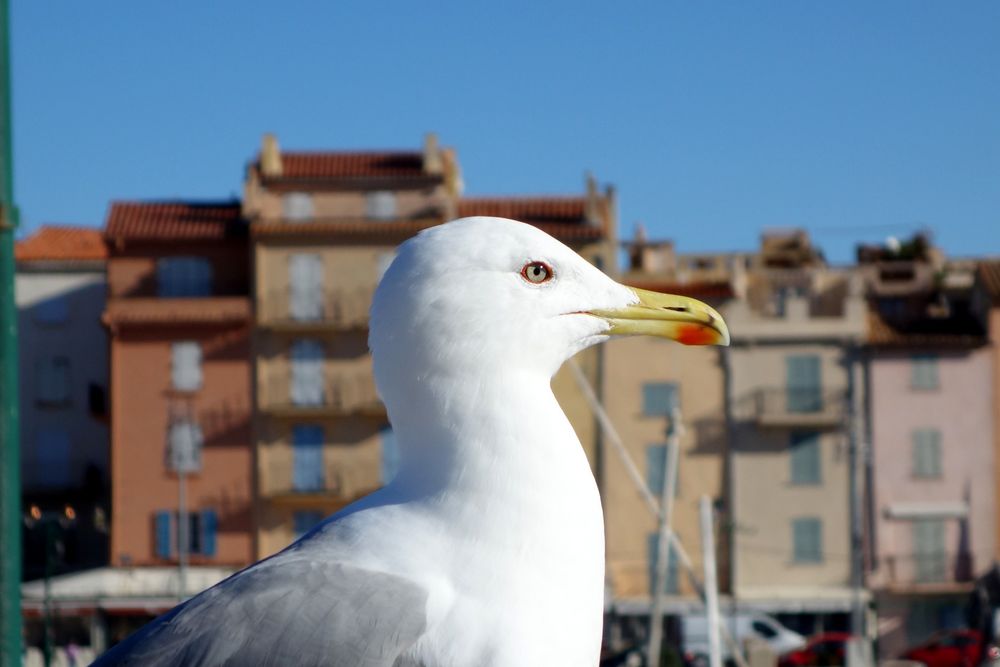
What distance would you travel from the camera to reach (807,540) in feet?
113

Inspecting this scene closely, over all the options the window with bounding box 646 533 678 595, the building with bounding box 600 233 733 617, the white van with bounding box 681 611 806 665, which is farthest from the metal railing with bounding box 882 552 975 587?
the white van with bounding box 681 611 806 665

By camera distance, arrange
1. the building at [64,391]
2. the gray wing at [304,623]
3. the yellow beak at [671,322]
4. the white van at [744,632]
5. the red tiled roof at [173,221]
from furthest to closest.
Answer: the building at [64,391]
the red tiled roof at [173,221]
the white van at [744,632]
the yellow beak at [671,322]
the gray wing at [304,623]

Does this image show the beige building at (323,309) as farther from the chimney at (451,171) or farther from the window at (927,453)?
the window at (927,453)

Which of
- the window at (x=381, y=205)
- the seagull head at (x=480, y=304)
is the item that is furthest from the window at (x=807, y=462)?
the seagull head at (x=480, y=304)

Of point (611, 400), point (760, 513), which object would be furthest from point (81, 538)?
point (760, 513)

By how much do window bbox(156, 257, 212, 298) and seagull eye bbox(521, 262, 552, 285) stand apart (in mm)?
32230

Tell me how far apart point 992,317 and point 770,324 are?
14.4ft

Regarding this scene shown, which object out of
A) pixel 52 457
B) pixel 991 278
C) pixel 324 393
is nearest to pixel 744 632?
pixel 991 278

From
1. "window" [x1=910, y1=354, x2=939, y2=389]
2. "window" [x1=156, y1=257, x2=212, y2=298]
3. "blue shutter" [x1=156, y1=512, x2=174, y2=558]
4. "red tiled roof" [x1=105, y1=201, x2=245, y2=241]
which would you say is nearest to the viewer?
"window" [x1=910, y1=354, x2=939, y2=389]

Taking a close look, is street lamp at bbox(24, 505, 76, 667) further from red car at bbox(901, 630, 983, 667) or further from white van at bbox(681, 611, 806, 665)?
red car at bbox(901, 630, 983, 667)

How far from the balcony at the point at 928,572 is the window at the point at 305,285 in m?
12.6

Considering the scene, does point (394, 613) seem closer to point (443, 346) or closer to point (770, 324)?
point (443, 346)

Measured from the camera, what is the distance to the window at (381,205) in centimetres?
3434

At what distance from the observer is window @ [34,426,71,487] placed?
3753 centimetres
